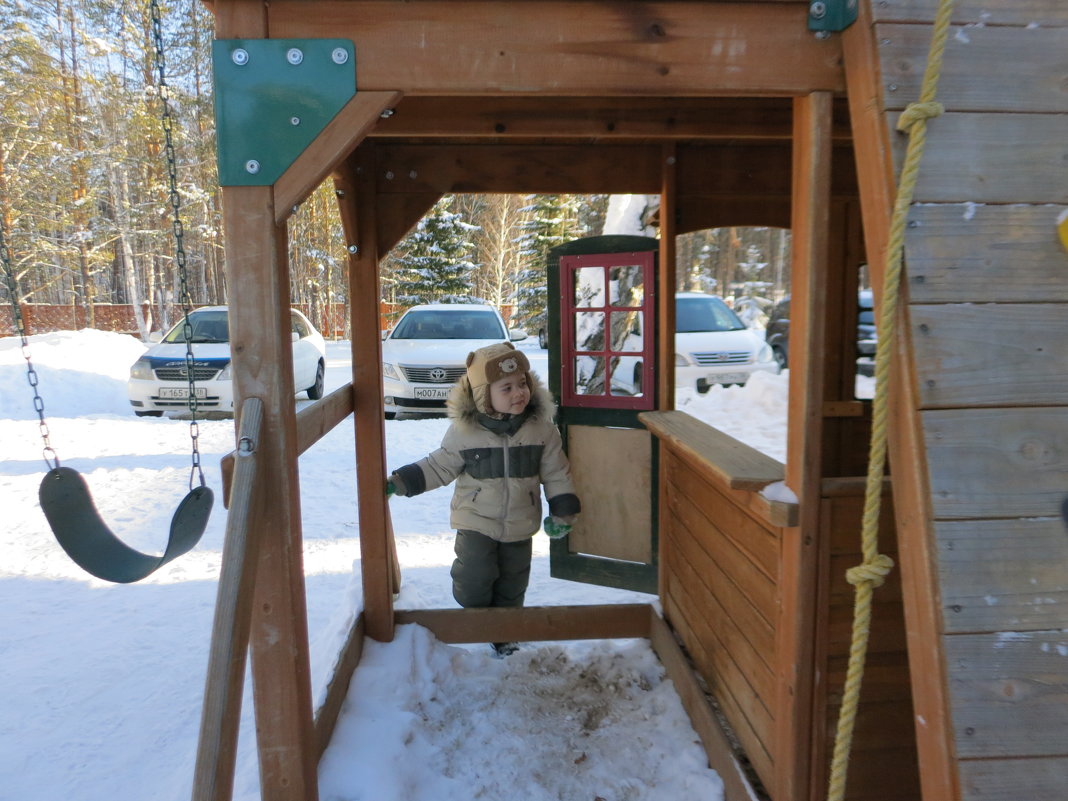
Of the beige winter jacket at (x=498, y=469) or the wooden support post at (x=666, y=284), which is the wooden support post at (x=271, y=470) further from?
the wooden support post at (x=666, y=284)

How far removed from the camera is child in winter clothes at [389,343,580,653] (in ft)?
11.2

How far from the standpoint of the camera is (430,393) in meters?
9.81

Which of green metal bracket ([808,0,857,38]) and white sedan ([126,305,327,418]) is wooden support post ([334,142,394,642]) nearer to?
green metal bracket ([808,0,857,38])

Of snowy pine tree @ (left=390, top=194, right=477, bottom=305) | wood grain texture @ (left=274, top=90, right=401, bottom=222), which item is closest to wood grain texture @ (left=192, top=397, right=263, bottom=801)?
wood grain texture @ (left=274, top=90, right=401, bottom=222)

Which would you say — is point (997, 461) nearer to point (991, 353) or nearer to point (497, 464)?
point (991, 353)

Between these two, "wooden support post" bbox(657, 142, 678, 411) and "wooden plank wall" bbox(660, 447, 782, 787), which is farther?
"wooden support post" bbox(657, 142, 678, 411)

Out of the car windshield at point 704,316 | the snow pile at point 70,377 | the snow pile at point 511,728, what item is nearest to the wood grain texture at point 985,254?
the snow pile at point 511,728

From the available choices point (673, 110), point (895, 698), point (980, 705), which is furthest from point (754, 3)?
point (895, 698)

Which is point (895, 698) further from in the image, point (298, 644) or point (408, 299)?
point (408, 299)

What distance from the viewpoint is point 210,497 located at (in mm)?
2234

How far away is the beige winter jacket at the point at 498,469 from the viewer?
348cm

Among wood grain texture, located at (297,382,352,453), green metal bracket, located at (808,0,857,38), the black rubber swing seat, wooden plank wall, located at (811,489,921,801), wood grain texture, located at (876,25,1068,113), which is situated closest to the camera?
wood grain texture, located at (876,25,1068,113)

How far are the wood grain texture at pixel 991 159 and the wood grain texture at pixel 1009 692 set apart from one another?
911 mm

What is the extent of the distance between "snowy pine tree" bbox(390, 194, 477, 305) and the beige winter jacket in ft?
58.1
